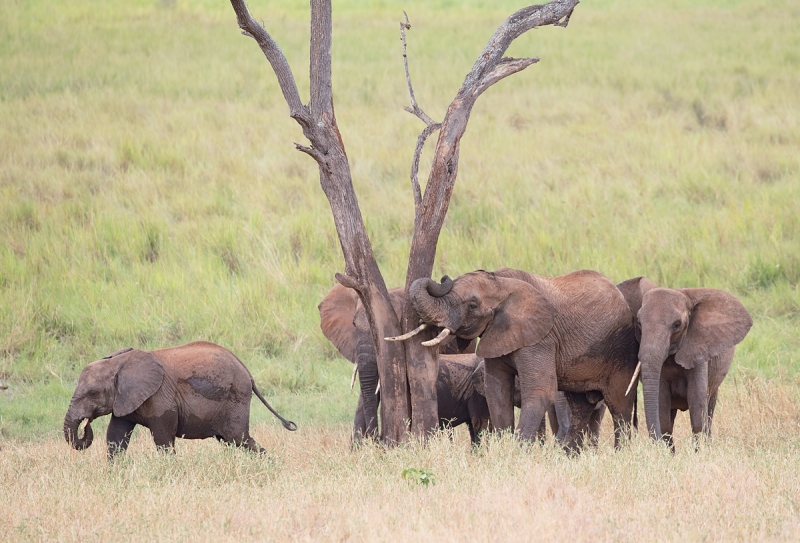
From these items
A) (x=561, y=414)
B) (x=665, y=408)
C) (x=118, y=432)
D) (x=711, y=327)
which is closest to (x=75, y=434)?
(x=118, y=432)

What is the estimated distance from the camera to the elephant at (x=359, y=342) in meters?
8.48

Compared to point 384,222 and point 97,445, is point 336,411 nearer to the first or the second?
point 97,445

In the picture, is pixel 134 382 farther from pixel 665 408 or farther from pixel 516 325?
pixel 665 408

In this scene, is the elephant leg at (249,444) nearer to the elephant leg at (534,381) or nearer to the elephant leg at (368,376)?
the elephant leg at (368,376)

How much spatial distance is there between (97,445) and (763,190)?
35.0 feet

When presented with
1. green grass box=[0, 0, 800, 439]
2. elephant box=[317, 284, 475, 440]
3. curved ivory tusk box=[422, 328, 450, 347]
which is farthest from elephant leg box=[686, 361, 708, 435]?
green grass box=[0, 0, 800, 439]

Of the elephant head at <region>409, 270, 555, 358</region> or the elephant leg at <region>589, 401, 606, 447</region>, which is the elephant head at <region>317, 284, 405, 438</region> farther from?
the elephant leg at <region>589, 401, 606, 447</region>

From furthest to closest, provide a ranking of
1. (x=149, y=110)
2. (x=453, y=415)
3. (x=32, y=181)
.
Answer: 1. (x=149, y=110)
2. (x=32, y=181)
3. (x=453, y=415)

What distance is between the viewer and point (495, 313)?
7.55 m

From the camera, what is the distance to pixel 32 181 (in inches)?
667

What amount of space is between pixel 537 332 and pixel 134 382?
9.38 feet

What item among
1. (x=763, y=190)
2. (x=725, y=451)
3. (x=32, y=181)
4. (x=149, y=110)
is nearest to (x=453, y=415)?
(x=725, y=451)

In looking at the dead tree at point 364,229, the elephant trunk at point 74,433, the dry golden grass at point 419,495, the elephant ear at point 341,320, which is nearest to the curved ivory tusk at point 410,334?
the dead tree at point 364,229

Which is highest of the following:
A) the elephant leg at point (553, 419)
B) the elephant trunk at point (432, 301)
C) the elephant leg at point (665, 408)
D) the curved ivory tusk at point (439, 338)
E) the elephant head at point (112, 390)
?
the elephant trunk at point (432, 301)
